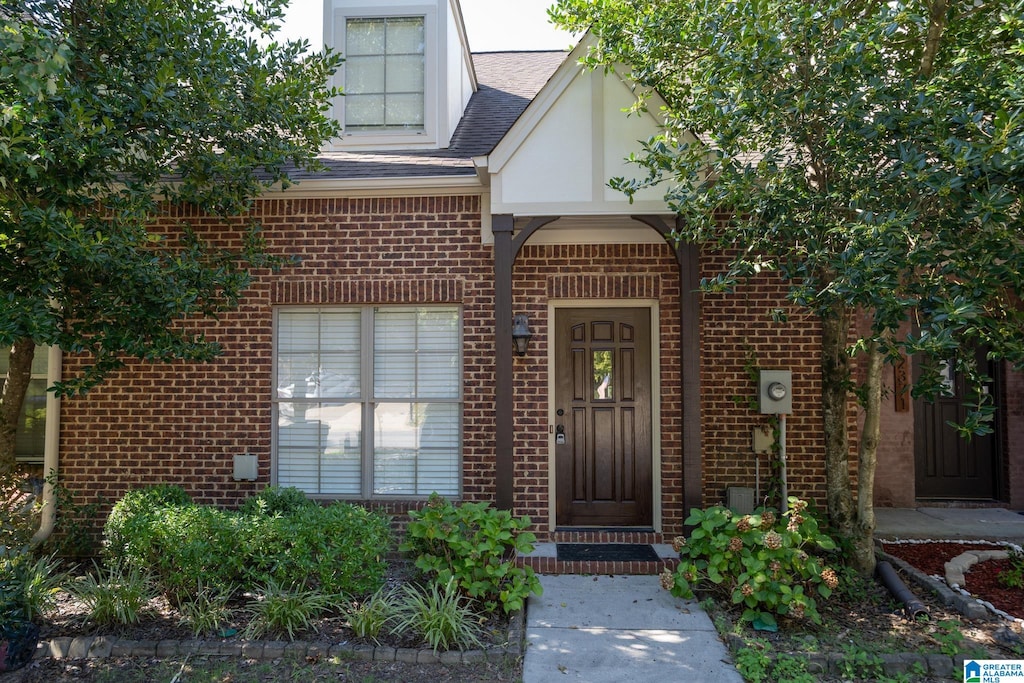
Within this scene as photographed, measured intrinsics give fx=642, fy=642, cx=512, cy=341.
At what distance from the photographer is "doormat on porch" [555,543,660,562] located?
18.7 feet

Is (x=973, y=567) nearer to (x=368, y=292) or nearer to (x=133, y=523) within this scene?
(x=368, y=292)

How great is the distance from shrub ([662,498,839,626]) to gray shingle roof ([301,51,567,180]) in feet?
13.0

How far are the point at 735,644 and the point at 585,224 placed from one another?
381cm

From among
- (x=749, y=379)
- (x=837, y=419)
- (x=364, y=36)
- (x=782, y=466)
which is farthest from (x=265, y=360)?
(x=837, y=419)

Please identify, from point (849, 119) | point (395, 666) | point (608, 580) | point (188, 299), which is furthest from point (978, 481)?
point (188, 299)

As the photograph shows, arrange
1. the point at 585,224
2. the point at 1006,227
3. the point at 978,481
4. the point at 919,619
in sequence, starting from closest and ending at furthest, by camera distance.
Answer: the point at 1006,227 → the point at 919,619 → the point at 585,224 → the point at 978,481

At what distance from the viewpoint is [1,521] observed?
535cm

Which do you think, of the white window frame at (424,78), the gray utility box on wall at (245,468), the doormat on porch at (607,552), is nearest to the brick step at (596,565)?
the doormat on porch at (607,552)

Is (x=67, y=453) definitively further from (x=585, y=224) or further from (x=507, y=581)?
(x=585, y=224)

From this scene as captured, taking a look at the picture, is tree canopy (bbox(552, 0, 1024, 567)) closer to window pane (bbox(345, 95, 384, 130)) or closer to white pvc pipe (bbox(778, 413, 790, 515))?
white pvc pipe (bbox(778, 413, 790, 515))

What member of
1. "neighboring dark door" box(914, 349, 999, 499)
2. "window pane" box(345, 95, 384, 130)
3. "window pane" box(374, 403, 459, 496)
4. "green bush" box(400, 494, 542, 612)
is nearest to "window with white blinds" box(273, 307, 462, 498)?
"window pane" box(374, 403, 459, 496)

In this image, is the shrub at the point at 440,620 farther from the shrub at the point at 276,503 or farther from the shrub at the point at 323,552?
the shrub at the point at 276,503

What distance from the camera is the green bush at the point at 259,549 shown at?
4605 millimetres

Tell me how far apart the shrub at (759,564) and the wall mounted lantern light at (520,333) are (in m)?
2.14
